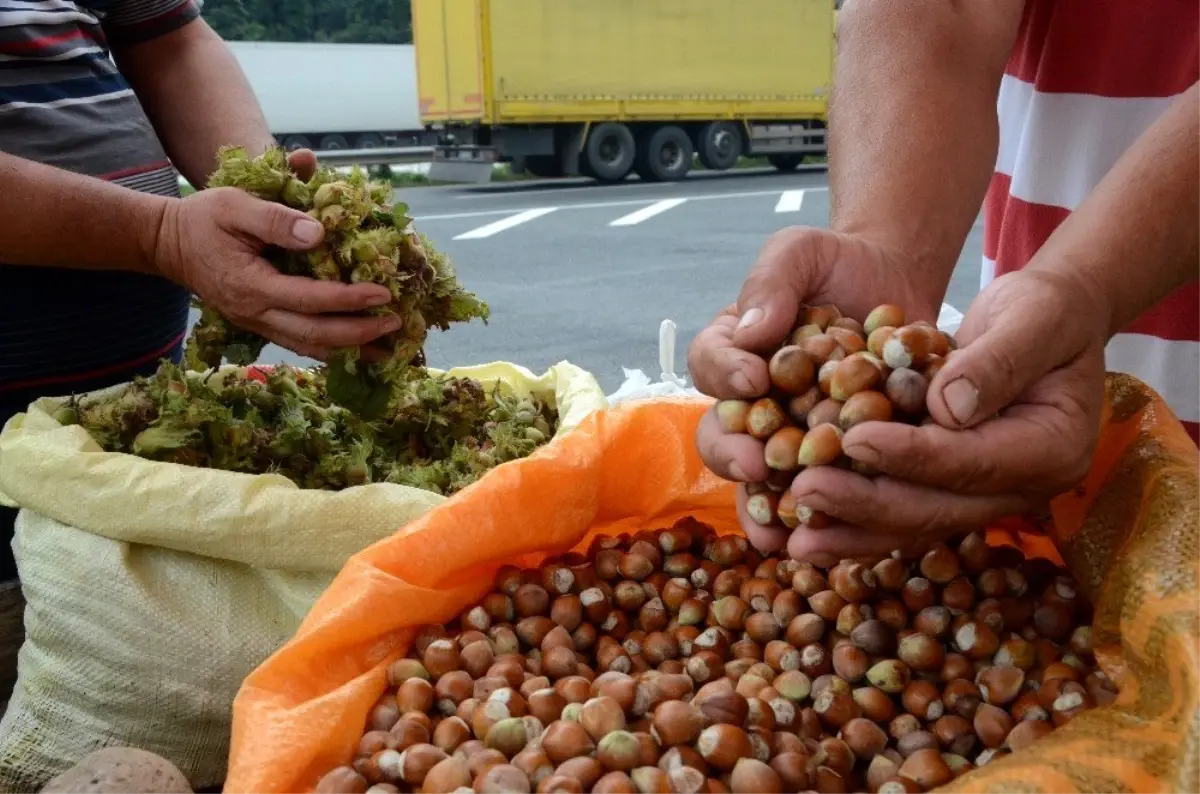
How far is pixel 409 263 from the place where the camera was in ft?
7.50

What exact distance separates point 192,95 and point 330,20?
37.5 meters

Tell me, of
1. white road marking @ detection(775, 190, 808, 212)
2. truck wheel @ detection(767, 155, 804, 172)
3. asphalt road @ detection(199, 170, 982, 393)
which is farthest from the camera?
truck wheel @ detection(767, 155, 804, 172)

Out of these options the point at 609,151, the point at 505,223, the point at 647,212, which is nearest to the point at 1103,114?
the point at 505,223

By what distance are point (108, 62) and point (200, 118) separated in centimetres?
29

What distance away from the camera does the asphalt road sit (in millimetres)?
7648

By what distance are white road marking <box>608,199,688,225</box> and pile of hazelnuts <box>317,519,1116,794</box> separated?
38.5 feet

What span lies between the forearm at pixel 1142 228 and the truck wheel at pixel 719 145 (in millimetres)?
19245

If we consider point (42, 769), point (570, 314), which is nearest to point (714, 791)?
point (42, 769)

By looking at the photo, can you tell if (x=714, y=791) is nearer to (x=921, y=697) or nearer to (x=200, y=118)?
(x=921, y=697)

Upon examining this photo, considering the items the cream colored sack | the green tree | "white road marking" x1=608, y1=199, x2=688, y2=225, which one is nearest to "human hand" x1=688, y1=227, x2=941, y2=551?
the cream colored sack

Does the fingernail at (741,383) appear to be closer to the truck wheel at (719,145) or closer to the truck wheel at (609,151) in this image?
the truck wheel at (609,151)

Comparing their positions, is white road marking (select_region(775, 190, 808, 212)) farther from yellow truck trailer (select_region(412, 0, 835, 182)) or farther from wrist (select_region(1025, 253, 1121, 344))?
wrist (select_region(1025, 253, 1121, 344))

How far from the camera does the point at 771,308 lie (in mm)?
1524

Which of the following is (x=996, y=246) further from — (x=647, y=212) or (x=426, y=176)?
(x=426, y=176)
